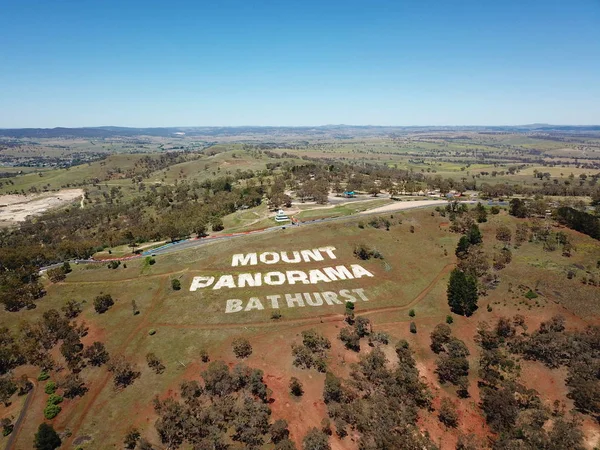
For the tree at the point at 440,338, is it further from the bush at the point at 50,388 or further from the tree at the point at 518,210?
the tree at the point at 518,210

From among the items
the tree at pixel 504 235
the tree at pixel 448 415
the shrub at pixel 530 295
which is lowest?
the tree at pixel 448 415

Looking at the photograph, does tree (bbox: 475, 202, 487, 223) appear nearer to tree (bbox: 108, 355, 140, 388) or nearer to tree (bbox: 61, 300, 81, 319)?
tree (bbox: 108, 355, 140, 388)

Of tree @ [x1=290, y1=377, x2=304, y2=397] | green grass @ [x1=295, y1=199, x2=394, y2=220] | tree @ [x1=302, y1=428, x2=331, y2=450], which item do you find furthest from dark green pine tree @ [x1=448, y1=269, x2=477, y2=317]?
green grass @ [x1=295, y1=199, x2=394, y2=220]

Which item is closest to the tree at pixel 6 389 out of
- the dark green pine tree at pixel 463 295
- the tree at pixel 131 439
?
the tree at pixel 131 439

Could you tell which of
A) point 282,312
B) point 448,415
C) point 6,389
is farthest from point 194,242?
point 448,415

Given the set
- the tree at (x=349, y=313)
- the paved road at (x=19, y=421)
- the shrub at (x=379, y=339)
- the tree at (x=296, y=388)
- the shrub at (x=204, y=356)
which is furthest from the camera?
the tree at (x=349, y=313)

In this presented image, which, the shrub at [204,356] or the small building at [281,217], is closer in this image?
the shrub at [204,356]

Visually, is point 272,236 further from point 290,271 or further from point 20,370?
point 20,370
